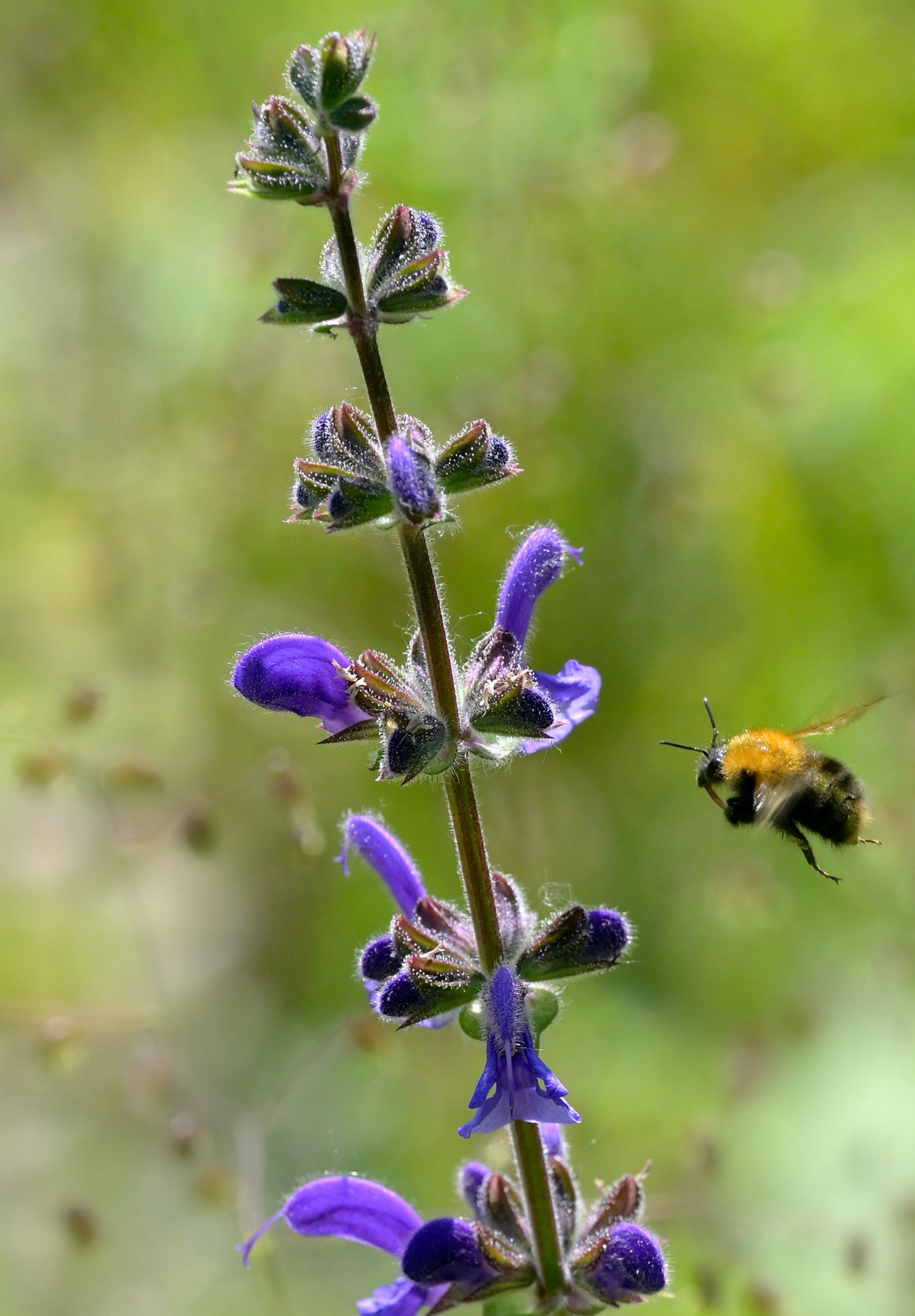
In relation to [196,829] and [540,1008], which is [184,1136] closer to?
[196,829]

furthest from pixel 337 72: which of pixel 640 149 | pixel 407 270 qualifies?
pixel 640 149

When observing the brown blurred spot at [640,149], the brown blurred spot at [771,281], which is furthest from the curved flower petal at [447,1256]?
the brown blurred spot at [640,149]

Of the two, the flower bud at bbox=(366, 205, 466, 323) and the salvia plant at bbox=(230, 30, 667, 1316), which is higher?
the flower bud at bbox=(366, 205, 466, 323)

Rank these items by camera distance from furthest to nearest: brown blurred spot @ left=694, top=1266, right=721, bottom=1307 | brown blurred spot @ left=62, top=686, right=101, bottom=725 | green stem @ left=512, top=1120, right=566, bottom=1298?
brown blurred spot @ left=62, top=686, right=101, bottom=725 → brown blurred spot @ left=694, top=1266, right=721, bottom=1307 → green stem @ left=512, top=1120, right=566, bottom=1298

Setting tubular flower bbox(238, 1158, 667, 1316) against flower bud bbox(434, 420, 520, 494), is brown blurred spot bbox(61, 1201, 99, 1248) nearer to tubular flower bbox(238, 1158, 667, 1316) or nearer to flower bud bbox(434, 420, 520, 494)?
tubular flower bbox(238, 1158, 667, 1316)

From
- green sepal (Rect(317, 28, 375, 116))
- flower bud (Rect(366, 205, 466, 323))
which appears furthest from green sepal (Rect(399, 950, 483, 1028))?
green sepal (Rect(317, 28, 375, 116))

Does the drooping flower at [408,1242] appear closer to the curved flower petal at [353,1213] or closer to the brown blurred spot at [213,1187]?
the curved flower petal at [353,1213]

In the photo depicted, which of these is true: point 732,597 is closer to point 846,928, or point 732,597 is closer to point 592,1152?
point 846,928

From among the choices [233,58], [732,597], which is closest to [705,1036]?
[732,597]

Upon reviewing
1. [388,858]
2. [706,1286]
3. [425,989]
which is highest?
[388,858]
